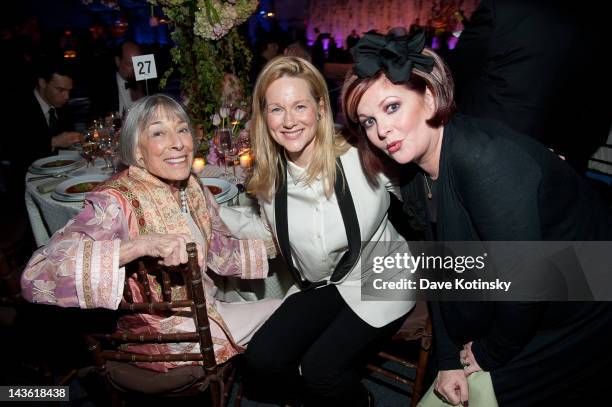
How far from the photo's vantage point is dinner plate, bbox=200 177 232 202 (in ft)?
6.95

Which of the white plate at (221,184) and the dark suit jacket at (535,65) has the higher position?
the dark suit jacket at (535,65)

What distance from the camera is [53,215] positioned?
2180 mm

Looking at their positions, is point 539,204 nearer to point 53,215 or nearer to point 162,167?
point 162,167

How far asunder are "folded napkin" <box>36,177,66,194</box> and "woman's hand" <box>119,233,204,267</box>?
1.35 m

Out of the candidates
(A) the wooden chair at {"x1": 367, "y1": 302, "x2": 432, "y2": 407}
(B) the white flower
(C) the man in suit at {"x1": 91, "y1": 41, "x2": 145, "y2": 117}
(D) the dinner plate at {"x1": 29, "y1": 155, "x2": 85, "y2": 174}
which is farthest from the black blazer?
(A) the wooden chair at {"x1": 367, "y1": 302, "x2": 432, "y2": 407}

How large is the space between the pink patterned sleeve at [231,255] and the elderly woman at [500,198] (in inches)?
32.3

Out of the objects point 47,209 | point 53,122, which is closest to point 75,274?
point 47,209

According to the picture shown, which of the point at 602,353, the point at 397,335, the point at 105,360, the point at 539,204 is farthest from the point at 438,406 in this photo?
the point at 105,360

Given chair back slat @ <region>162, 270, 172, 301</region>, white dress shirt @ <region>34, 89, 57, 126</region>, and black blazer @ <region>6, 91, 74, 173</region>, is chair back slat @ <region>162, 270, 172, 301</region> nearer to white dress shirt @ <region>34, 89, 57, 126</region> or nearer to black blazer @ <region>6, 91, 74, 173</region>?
black blazer @ <region>6, 91, 74, 173</region>

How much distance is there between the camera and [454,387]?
1454 mm

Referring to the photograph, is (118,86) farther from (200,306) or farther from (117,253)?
(200,306)

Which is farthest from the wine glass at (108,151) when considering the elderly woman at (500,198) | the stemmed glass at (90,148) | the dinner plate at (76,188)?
the elderly woman at (500,198)

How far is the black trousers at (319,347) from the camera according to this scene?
167 cm

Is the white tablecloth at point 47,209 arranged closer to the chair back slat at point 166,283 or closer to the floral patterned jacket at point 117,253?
the floral patterned jacket at point 117,253
